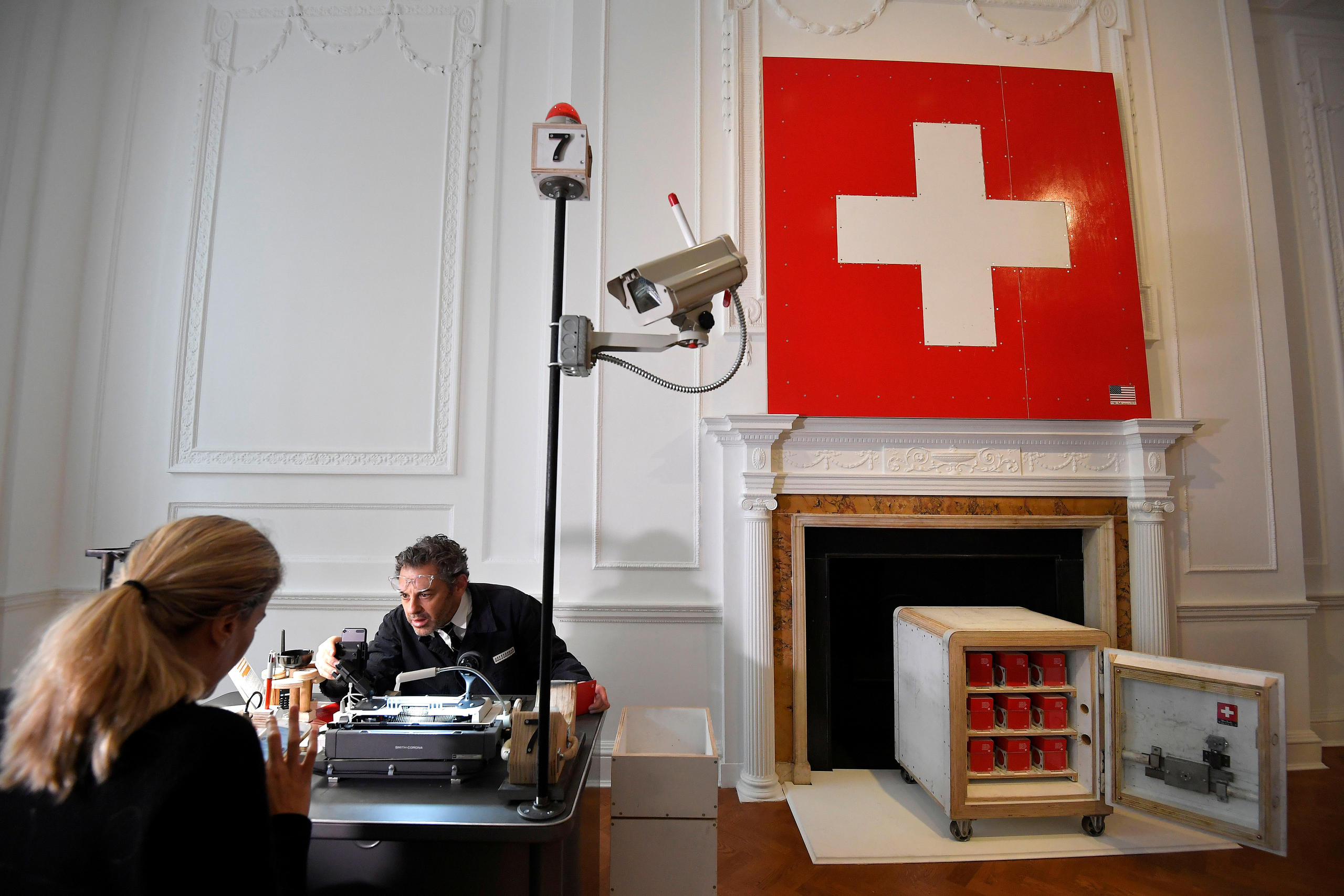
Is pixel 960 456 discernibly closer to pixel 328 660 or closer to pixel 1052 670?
pixel 1052 670

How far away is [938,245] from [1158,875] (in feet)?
7.84

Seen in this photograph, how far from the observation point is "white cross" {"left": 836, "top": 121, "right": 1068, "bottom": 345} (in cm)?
273

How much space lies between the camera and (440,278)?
113 inches

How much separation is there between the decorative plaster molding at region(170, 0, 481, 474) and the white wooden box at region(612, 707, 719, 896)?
176 cm

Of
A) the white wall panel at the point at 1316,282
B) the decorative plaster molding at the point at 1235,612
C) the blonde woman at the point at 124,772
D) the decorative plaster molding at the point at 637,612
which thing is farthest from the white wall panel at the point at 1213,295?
the blonde woman at the point at 124,772

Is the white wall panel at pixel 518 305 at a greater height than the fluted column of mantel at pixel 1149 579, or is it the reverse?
the white wall panel at pixel 518 305

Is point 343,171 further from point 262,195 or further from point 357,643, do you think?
point 357,643

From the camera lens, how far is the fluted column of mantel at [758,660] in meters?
2.48

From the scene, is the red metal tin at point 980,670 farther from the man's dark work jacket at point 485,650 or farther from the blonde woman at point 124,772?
the blonde woman at point 124,772

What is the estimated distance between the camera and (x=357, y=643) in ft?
4.96

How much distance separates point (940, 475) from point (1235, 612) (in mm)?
1462

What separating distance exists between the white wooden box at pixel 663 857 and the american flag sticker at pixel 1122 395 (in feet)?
8.06

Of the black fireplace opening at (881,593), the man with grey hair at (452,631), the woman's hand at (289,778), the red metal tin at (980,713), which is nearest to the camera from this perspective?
the woman's hand at (289,778)

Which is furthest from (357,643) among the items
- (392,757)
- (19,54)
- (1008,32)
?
(1008,32)
